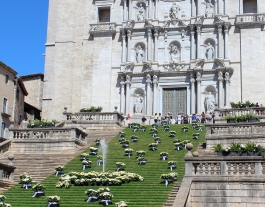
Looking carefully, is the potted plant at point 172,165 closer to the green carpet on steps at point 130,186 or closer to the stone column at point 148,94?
the green carpet on steps at point 130,186

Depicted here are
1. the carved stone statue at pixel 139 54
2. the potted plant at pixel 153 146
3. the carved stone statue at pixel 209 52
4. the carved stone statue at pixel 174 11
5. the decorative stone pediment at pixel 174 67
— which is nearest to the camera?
the potted plant at pixel 153 146

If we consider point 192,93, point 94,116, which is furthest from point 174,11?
point 94,116

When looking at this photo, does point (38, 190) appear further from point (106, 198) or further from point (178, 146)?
point (178, 146)

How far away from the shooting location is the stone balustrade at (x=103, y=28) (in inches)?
1838

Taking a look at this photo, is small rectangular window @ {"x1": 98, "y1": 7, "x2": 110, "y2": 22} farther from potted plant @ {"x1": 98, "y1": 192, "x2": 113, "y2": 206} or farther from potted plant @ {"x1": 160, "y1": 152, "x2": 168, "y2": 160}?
potted plant @ {"x1": 98, "y1": 192, "x2": 113, "y2": 206}

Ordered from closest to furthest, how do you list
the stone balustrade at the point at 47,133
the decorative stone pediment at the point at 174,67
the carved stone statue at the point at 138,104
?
the stone balustrade at the point at 47,133 → the decorative stone pediment at the point at 174,67 → the carved stone statue at the point at 138,104

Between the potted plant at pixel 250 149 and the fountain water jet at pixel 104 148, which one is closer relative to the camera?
the potted plant at pixel 250 149

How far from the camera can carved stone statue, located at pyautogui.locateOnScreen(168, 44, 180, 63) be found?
148ft

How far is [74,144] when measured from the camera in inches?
1221

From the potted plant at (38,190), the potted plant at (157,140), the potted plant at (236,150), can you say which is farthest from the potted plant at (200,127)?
the potted plant at (38,190)

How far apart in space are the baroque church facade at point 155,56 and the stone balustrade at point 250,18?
8 cm

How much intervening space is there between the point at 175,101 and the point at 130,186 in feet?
78.5

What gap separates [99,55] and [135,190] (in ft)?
88.6

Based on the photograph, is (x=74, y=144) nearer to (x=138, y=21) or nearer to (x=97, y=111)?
(x=97, y=111)
